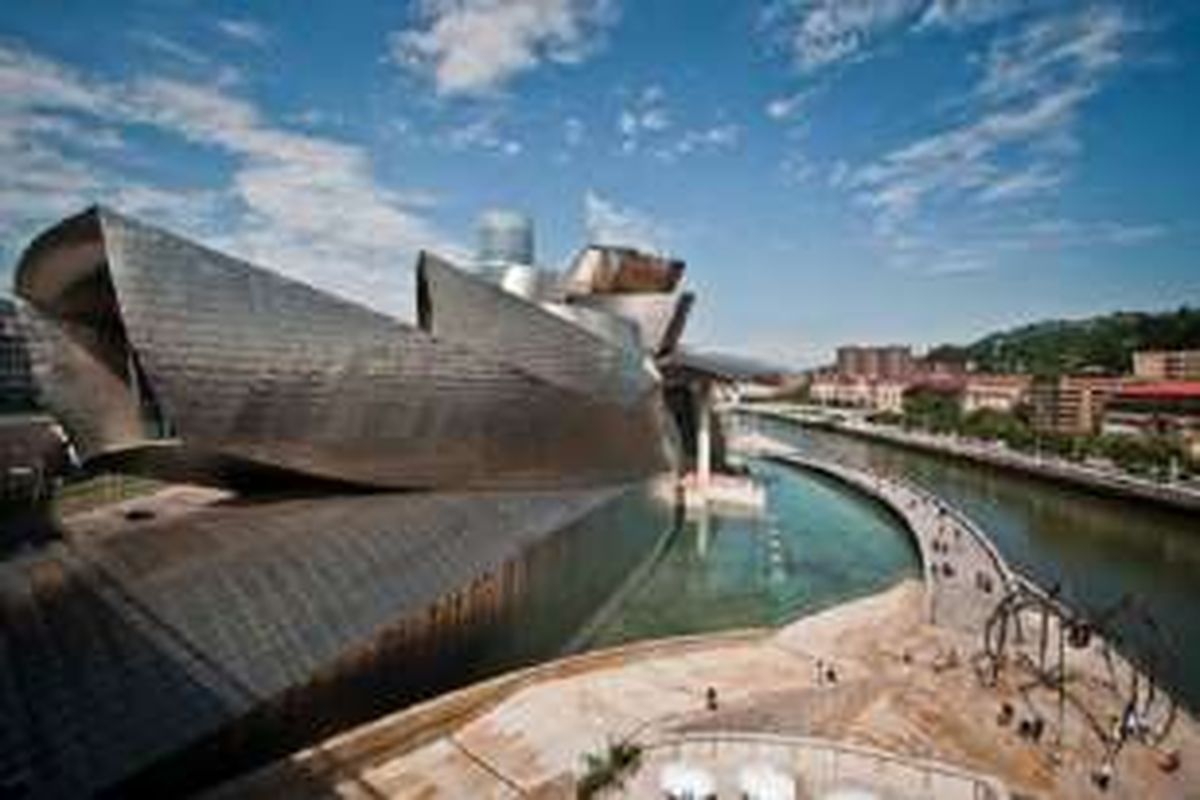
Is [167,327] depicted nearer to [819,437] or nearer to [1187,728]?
[1187,728]

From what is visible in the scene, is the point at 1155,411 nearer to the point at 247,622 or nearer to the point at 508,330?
the point at 508,330

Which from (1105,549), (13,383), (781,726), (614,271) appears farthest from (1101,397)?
(13,383)

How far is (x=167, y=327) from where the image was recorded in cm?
1176

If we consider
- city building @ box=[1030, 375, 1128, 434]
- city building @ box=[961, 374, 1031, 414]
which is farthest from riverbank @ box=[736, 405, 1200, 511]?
city building @ box=[961, 374, 1031, 414]

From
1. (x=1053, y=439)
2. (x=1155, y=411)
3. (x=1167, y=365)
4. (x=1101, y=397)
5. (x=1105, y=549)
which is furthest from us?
(x=1167, y=365)

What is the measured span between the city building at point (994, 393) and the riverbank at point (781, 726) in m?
70.7

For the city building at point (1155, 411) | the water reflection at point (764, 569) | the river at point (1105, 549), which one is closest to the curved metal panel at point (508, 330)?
the water reflection at point (764, 569)

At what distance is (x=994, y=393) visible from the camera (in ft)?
284

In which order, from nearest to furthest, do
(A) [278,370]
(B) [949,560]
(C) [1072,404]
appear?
(A) [278,370], (B) [949,560], (C) [1072,404]

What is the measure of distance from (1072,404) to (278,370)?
71075mm

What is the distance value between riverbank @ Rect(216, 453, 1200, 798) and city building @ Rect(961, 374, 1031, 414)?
232 ft

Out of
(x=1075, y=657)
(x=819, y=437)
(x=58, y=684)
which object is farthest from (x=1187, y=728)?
(x=819, y=437)

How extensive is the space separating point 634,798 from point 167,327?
969 centimetres

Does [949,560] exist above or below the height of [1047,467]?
below
